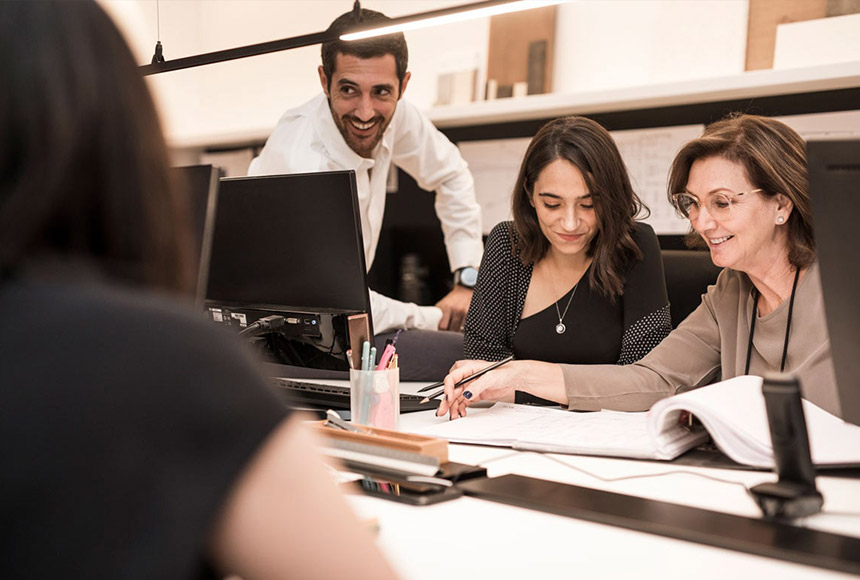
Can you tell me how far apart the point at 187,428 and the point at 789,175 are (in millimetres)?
1397

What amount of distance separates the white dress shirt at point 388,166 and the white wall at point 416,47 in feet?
1.92

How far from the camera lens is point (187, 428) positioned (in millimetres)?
479

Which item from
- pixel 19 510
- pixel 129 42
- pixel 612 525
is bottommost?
pixel 612 525

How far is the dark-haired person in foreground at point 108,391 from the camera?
476mm

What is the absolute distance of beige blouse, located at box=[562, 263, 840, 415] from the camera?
145 centimetres

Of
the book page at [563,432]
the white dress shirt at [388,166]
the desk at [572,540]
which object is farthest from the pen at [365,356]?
the white dress shirt at [388,166]

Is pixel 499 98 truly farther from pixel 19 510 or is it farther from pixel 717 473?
pixel 19 510

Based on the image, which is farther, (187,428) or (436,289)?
(436,289)

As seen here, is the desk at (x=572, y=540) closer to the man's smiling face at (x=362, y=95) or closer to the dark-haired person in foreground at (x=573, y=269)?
the dark-haired person in foreground at (x=573, y=269)

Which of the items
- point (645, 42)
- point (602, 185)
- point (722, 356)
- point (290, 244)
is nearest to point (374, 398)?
point (290, 244)

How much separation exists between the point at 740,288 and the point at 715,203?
0.18 meters

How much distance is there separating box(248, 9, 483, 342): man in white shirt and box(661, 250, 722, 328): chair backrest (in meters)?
0.68

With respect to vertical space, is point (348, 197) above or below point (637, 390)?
above

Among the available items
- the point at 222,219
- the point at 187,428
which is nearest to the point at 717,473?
the point at 187,428
